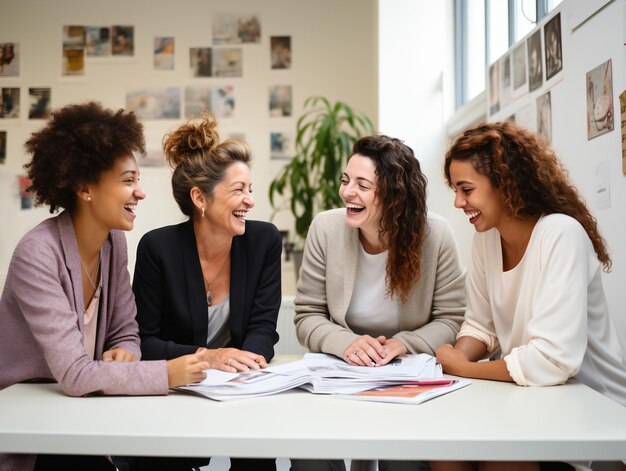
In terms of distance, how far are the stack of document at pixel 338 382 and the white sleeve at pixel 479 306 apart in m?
0.28

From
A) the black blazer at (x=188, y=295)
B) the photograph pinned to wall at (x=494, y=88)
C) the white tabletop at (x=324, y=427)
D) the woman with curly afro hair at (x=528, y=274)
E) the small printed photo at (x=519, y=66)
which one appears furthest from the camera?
the photograph pinned to wall at (x=494, y=88)

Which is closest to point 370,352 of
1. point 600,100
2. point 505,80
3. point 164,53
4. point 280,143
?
point 600,100

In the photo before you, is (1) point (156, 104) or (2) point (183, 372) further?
(1) point (156, 104)

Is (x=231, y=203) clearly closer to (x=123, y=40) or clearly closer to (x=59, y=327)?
(x=59, y=327)

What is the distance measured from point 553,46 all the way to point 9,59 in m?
4.16

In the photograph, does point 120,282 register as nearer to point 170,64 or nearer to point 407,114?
point 407,114

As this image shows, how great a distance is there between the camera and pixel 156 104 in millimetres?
4820

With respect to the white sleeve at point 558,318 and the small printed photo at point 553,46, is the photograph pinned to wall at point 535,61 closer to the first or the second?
the small printed photo at point 553,46

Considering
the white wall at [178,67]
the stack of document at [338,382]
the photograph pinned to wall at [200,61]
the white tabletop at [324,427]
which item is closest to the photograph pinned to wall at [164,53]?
the white wall at [178,67]

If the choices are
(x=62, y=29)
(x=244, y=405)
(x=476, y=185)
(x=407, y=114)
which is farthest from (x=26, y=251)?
(x=62, y=29)

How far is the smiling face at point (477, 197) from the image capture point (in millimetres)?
1610

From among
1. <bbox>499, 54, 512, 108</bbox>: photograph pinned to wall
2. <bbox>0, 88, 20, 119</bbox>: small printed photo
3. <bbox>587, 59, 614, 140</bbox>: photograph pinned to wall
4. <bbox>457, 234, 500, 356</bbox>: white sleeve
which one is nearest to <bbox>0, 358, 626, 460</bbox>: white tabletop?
<bbox>457, 234, 500, 356</bbox>: white sleeve

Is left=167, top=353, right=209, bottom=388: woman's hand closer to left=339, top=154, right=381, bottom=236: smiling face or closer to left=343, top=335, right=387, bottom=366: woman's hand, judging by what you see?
left=343, top=335, right=387, bottom=366: woman's hand

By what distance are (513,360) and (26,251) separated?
107 cm
